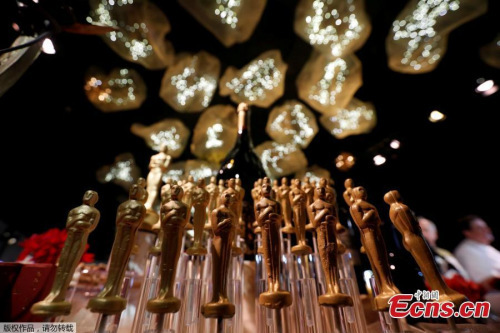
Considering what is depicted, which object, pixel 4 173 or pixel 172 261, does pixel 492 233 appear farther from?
pixel 4 173

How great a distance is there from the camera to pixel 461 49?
1.43 metres

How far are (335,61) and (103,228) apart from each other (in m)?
1.94

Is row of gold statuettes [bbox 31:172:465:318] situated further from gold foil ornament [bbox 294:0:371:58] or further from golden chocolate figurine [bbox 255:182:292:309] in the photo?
gold foil ornament [bbox 294:0:371:58]

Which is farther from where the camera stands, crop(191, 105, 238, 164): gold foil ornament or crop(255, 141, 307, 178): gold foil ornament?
crop(255, 141, 307, 178): gold foil ornament

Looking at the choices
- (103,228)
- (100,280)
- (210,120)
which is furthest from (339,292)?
(210,120)

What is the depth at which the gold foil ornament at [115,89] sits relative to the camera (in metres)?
1.64

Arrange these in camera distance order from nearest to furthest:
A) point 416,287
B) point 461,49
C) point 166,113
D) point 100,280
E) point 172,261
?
point 172,261 → point 416,287 → point 100,280 → point 461,49 → point 166,113

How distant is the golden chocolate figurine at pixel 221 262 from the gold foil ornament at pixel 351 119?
1.56 meters

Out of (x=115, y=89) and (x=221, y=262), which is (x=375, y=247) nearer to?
(x=221, y=262)

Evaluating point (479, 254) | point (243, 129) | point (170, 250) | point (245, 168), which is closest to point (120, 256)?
point (170, 250)

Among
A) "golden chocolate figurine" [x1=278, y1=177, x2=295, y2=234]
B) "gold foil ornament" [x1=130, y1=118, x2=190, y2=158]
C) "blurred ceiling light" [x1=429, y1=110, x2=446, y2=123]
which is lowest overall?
"golden chocolate figurine" [x1=278, y1=177, x2=295, y2=234]

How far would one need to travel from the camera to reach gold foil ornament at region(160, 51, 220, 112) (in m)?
1.68

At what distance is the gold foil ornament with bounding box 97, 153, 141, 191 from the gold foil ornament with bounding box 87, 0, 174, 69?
0.78m

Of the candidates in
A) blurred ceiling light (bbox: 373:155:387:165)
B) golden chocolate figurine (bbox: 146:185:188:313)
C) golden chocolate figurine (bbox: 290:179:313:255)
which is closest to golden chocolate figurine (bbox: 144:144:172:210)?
golden chocolate figurine (bbox: 146:185:188:313)
